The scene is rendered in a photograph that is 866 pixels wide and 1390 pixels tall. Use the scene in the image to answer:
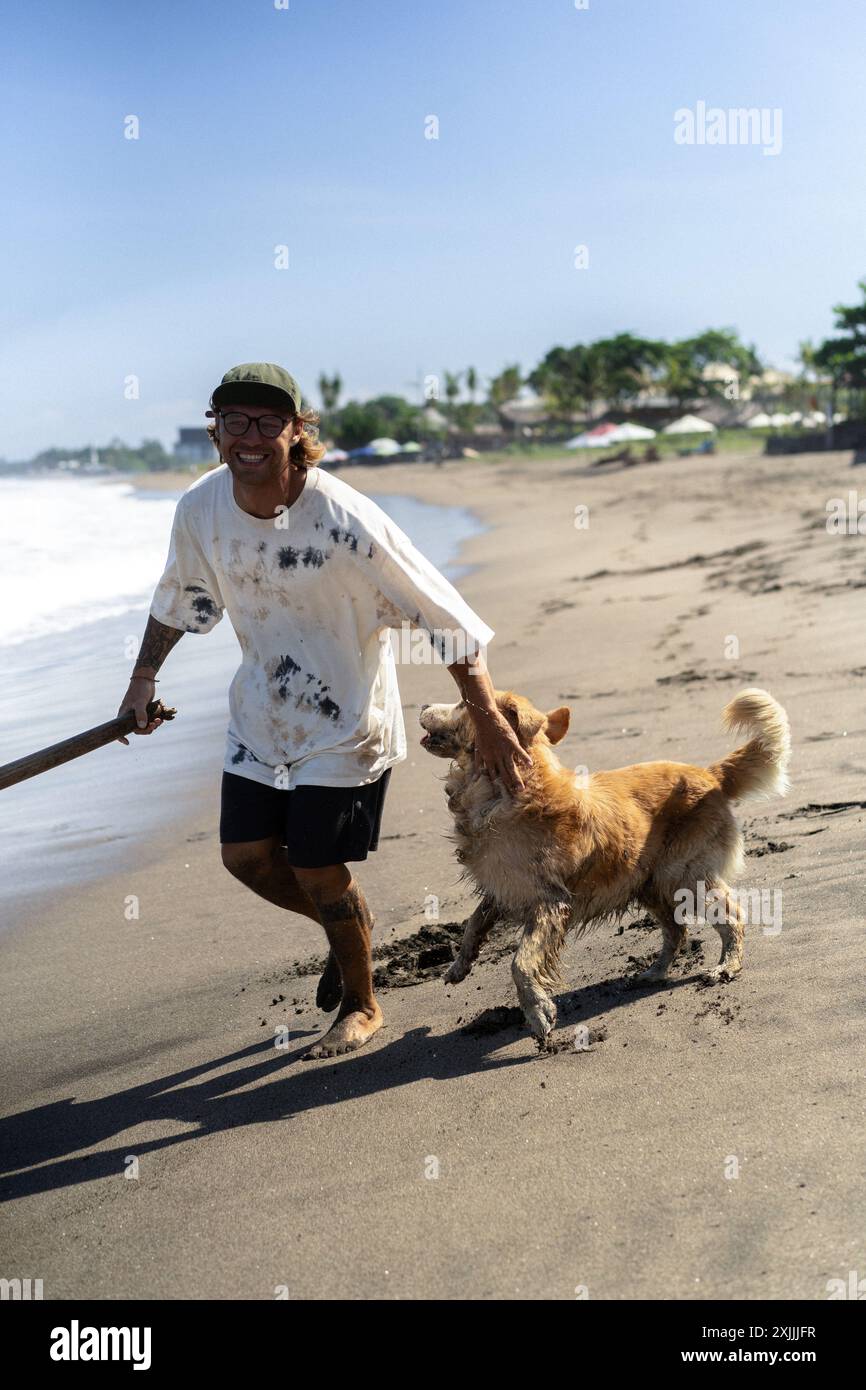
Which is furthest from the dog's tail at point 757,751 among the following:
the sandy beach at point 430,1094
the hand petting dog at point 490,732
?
the hand petting dog at point 490,732

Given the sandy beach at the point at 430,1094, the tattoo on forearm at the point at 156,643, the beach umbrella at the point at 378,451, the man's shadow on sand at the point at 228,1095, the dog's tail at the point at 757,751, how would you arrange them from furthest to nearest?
1. the beach umbrella at the point at 378,451
2. the dog's tail at the point at 757,751
3. the tattoo on forearm at the point at 156,643
4. the man's shadow on sand at the point at 228,1095
5. the sandy beach at the point at 430,1094

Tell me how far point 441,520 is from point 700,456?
913 inches

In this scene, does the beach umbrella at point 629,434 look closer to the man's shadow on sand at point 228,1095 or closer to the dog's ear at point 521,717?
the dog's ear at point 521,717

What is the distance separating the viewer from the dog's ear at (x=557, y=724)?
4379 mm

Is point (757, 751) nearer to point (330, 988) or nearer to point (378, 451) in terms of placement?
point (330, 988)

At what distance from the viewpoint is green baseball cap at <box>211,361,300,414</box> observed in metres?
3.88

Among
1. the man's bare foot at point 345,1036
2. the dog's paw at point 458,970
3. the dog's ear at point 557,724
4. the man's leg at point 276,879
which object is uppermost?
the dog's ear at point 557,724

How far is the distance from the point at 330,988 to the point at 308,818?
2.79 feet

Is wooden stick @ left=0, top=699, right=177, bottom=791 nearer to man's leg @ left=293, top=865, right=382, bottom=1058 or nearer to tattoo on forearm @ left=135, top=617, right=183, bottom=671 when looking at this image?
tattoo on forearm @ left=135, top=617, right=183, bottom=671

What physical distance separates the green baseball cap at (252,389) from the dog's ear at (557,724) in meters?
1.43

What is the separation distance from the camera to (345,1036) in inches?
168

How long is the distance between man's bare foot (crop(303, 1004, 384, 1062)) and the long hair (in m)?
1.94

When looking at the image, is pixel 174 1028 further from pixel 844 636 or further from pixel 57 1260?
pixel 844 636

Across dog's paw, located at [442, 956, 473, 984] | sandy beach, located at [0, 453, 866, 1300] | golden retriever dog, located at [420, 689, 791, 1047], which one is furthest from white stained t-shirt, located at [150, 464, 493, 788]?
sandy beach, located at [0, 453, 866, 1300]
